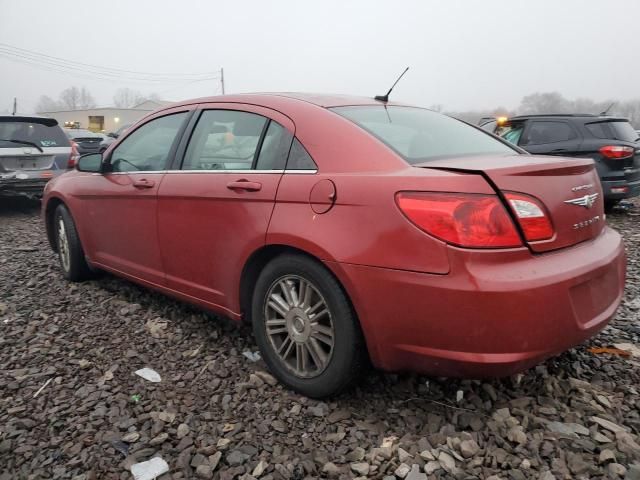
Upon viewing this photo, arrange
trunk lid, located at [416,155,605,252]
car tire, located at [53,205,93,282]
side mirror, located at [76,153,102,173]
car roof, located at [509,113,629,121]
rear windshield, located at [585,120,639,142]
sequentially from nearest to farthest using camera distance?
1. trunk lid, located at [416,155,605,252]
2. side mirror, located at [76,153,102,173]
3. car tire, located at [53,205,93,282]
4. rear windshield, located at [585,120,639,142]
5. car roof, located at [509,113,629,121]

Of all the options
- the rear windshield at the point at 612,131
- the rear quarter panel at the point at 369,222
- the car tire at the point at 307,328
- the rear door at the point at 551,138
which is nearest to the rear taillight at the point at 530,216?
the rear quarter panel at the point at 369,222

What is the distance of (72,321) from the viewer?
347 cm

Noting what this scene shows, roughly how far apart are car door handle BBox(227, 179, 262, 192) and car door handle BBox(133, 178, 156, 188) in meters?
0.79

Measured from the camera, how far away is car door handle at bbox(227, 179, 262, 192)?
2523 mm

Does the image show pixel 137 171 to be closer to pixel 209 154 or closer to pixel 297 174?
pixel 209 154

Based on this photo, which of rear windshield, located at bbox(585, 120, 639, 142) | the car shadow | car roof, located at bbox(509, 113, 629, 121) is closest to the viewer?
rear windshield, located at bbox(585, 120, 639, 142)

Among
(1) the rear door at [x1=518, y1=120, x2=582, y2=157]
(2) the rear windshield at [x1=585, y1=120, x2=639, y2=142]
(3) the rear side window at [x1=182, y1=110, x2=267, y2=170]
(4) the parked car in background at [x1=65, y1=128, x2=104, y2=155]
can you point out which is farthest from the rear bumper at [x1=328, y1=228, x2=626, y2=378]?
(4) the parked car in background at [x1=65, y1=128, x2=104, y2=155]

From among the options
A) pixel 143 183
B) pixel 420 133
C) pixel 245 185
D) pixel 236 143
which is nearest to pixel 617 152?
pixel 420 133

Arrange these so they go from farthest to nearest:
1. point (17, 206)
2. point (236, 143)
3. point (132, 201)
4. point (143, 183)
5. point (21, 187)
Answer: point (17, 206)
point (21, 187)
point (132, 201)
point (143, 183)
point (236, 143)

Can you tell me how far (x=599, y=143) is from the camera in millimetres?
6984

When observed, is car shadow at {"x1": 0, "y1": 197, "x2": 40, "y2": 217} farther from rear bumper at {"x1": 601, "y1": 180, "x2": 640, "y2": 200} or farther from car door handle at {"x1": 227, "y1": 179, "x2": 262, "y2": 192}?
rear bumper at {"x1": 601, "y1": 180, "x2": 640, "y2": 200}

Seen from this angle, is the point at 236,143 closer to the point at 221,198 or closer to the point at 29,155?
the point at 221,198

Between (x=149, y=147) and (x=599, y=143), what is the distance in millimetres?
6231

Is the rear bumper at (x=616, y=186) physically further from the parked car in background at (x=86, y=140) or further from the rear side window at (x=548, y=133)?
the parked car in background at (x=86, y=140)
